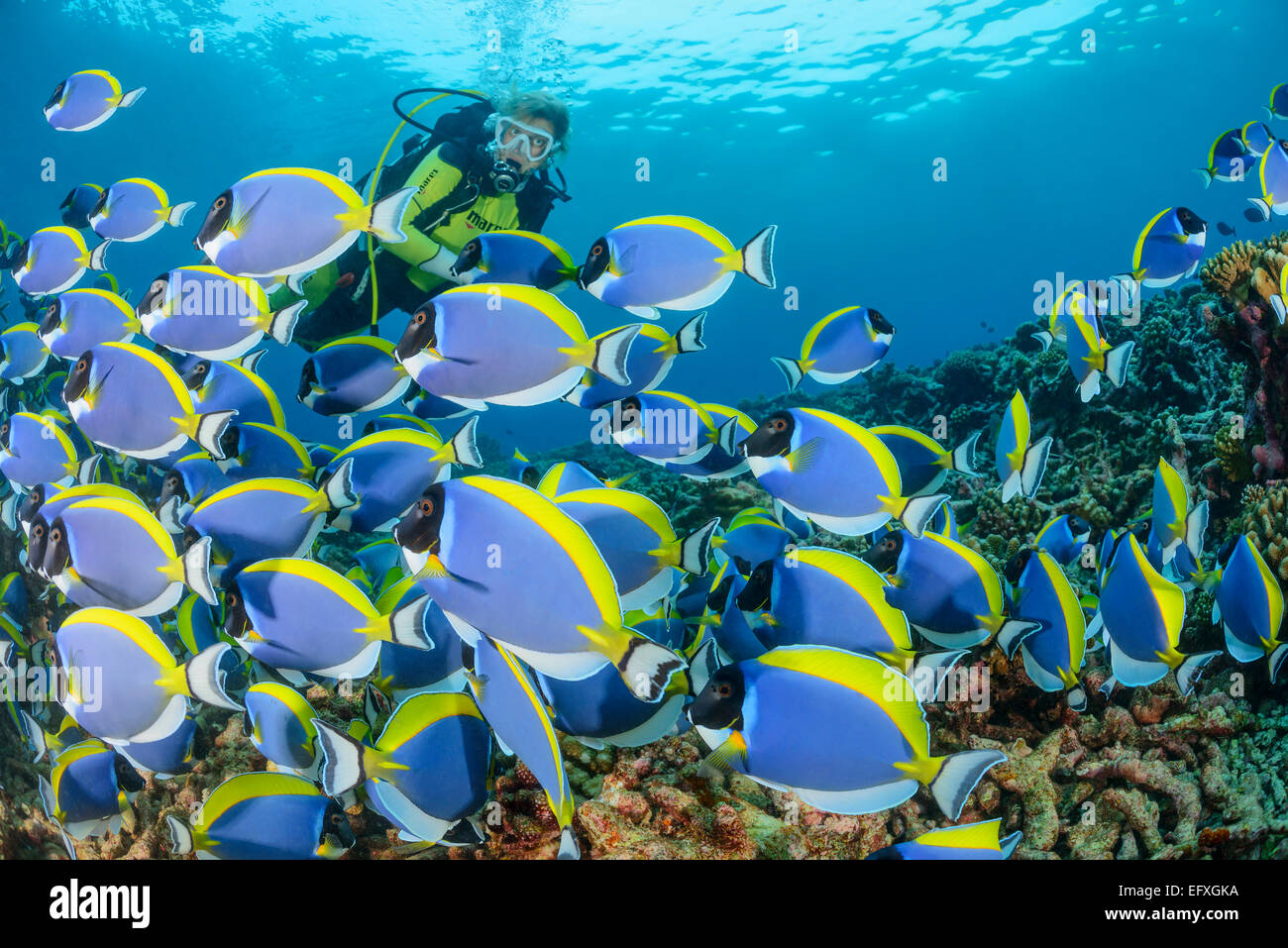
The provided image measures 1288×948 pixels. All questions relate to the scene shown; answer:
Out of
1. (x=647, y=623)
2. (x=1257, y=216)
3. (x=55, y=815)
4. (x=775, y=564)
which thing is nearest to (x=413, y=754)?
(x=647, y=623)

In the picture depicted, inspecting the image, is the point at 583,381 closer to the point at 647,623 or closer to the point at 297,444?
the point at 647,623

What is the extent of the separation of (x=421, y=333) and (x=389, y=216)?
0.55 metres

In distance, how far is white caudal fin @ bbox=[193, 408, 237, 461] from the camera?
2.22 meters

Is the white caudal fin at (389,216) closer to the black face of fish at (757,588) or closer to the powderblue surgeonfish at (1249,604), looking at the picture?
the black face of fish at (757,588)

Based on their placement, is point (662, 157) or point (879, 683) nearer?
point (879, 683)

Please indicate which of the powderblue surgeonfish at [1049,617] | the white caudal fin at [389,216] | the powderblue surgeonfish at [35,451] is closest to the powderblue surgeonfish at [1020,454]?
the powderblue surgeonfish at [1049,617]

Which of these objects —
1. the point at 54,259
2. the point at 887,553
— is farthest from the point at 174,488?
the point at 887,553

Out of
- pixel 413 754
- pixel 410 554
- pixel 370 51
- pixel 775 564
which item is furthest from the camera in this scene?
pixel 370 51

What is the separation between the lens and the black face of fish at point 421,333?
6.28 feet

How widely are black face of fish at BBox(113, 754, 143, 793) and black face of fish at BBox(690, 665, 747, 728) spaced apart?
2.03m

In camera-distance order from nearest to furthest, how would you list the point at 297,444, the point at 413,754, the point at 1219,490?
the point at 413,754
the point at 297,444
the point at 1219,490

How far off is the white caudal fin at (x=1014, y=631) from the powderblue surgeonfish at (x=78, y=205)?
4983 mm
